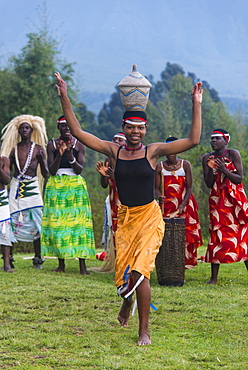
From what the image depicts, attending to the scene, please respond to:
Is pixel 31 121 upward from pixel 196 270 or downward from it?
Answer: upward

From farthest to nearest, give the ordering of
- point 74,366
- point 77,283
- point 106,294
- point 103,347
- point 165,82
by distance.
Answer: point 165,82
point 77,283
point 106,294
point 103,347
point 74,366

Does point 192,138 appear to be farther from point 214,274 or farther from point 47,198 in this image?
point 47,198

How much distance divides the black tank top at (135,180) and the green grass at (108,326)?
1148mm

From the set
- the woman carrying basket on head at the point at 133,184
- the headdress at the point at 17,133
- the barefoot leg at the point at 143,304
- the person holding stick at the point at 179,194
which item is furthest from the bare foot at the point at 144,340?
the headdress at the point at 17,133

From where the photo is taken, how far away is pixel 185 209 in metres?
9.04

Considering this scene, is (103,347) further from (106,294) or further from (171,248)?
(171,248)

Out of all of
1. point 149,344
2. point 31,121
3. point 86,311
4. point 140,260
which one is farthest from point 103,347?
point 31,121

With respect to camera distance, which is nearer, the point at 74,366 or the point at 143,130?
the point at 74,366

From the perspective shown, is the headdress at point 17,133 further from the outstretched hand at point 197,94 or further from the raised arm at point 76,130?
the outstretched hand at point 197,94

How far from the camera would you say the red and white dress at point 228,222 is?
330 inches

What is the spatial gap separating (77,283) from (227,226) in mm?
2046

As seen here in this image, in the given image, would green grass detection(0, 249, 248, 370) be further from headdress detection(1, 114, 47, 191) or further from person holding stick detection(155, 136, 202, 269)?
headdress detection(1, 114, 47, 191)

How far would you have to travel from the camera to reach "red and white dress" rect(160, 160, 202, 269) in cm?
888

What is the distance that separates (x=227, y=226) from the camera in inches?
333
